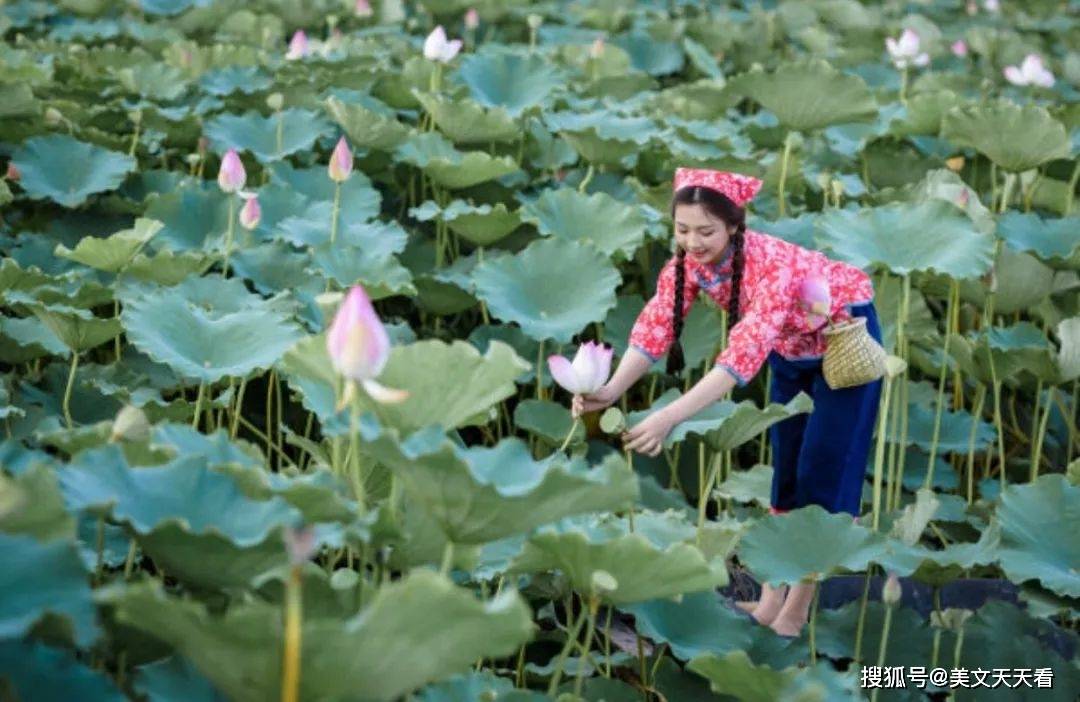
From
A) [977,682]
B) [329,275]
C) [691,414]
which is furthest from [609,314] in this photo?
[977,682]

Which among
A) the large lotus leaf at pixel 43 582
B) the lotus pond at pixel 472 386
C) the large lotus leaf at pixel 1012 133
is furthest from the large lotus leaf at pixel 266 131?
the large lotus leaf at pixel 43 582

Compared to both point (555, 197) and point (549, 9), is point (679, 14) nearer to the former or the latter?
point (549, 9)

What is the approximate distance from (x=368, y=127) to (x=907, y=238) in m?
1.14

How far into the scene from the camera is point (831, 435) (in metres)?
2.31

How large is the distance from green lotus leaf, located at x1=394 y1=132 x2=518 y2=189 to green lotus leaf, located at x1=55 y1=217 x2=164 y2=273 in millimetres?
660

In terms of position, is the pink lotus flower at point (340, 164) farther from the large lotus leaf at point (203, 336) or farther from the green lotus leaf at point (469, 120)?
the green lotus leaf at point (469, 120)

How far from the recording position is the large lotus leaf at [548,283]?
101 inches

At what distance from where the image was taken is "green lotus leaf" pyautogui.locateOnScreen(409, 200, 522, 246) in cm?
284

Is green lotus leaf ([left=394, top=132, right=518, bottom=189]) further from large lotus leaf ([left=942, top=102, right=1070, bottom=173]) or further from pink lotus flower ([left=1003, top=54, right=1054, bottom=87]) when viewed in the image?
pink lotus flower ([left=1003, top=54, right=1054, bottom=87])

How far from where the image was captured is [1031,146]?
3.06m

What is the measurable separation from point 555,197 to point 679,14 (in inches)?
114

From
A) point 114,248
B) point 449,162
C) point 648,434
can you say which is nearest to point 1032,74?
point 449,162

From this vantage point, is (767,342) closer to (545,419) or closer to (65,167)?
(545,419)

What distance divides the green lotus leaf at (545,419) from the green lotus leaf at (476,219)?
Answer: 44 cm
